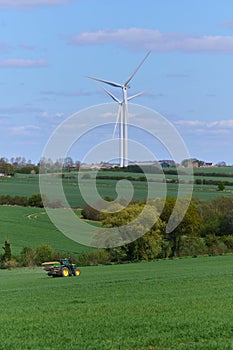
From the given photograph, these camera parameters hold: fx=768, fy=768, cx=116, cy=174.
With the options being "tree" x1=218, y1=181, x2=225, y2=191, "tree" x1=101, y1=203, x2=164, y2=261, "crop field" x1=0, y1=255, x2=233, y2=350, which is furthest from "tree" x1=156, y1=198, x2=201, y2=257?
"crop field" x1=0, y1=255, x2=233, y2=350

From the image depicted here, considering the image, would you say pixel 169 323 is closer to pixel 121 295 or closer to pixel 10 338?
pixel 10 338

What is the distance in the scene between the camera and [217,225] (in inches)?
3964

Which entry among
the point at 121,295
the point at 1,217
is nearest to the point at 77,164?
the point at 1,217

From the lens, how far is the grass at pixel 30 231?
285ft

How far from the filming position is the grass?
87000 mm

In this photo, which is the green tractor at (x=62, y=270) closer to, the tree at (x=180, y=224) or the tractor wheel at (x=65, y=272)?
the tractor wheel at (x=65, y=272)

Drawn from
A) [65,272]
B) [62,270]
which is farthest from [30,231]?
[62,270]

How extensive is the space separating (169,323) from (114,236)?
204ft

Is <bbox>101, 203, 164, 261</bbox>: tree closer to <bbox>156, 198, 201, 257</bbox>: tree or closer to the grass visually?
<bbox>156, 198, 201, 257</bbox>: tree

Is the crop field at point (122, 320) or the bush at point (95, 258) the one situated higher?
the crop field at point (122, 320)

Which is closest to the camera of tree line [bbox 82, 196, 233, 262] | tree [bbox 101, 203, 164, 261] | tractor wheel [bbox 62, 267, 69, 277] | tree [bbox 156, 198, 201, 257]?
tractor wheel [bbox 62, 267, 69, 277]

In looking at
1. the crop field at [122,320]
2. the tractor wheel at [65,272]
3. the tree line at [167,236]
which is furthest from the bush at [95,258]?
the crop field at [122,320]

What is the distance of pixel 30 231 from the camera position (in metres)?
96.8

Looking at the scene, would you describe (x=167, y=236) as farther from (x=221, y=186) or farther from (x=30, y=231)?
(x=221, y=186)
